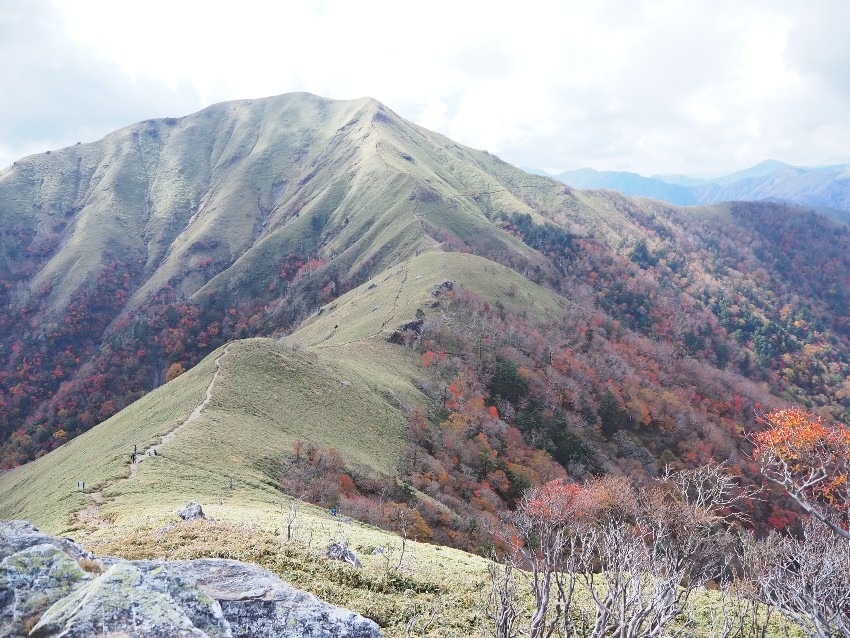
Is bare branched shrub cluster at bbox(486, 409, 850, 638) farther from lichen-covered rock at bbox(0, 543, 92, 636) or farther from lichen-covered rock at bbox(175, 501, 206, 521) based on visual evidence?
lichen-covered rock at bbox(175, 501, 206, 521)

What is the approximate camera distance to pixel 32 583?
32.4 ft

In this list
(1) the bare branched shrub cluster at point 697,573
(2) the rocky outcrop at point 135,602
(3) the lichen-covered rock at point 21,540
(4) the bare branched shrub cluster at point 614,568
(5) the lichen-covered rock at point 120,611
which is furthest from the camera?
(3) the lichen-covered rock at point 21,540

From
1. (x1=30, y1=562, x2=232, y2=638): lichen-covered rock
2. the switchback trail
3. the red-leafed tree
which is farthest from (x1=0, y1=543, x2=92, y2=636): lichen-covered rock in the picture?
the switchback trail

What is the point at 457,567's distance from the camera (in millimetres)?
29047

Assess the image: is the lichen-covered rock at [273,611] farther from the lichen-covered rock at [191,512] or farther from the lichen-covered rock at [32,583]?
the lichen-covered rock at [191,512]

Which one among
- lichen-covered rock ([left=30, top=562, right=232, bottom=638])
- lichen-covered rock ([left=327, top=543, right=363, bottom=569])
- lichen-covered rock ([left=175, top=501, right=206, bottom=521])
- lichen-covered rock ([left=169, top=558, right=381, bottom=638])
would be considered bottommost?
lichen-covered rock ([left=327, top=543, right=363, bottom=569])

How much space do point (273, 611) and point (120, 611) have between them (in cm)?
501

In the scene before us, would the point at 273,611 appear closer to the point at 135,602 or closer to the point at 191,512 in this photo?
the point at 135,602

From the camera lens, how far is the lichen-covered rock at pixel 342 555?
24.9 m

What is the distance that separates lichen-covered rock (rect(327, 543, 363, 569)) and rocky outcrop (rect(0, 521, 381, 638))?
37.2 feet

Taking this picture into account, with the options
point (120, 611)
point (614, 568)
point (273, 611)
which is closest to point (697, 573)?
point (614, 568)

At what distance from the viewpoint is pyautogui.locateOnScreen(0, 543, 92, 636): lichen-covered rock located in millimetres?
9305

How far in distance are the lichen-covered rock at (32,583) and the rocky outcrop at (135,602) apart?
2 cm

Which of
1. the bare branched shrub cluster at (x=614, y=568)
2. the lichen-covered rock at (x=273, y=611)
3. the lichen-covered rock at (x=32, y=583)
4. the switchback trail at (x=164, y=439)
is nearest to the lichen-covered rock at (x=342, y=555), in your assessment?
the bare branched shrub cluster at (x=614, y=568)
